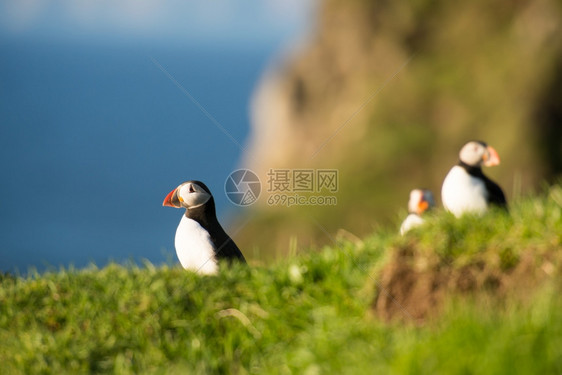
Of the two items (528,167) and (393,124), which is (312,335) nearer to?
(528,167)

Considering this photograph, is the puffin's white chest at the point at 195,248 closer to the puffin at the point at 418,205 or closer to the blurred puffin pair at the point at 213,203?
the blurred puffin pair at the point at 213,203

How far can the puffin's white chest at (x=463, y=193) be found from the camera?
5316 mm

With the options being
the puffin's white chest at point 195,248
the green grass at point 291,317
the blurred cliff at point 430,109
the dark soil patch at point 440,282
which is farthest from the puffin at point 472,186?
the blurred cliff at point 430,109

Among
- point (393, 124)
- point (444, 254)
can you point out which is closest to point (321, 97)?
point (393, 124)

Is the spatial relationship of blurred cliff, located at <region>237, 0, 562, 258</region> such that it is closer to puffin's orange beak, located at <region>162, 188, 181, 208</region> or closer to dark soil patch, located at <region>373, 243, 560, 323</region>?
puffin's orange beak, located at <region>162, 188, 181, 208</region>

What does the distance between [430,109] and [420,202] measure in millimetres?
16381

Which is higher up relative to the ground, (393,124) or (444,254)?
(393,124)

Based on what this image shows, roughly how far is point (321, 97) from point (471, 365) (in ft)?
72.7

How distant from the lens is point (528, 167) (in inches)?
740

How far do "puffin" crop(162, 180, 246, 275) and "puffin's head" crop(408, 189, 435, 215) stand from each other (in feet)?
4.88

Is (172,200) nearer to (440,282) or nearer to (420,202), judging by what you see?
(420,202)

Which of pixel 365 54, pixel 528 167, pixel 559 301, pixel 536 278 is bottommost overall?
pixel 559 301

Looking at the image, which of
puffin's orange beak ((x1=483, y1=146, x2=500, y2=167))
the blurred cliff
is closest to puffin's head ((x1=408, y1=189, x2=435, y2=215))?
puffin's orange beak ((x1=483, y1=146, x2=500, y2=167))

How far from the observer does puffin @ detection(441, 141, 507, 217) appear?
210 inches
